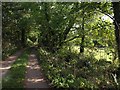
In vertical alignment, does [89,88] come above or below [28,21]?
below

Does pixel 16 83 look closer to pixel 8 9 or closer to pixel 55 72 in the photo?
pixel 55 72

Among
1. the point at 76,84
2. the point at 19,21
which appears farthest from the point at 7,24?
the point at 76,84

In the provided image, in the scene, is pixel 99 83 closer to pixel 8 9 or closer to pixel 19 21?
pixel 8 9

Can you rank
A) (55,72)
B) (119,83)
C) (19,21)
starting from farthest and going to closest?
(19,21)
(55,72)
(119,83)

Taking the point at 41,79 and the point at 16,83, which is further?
the point at 41,79

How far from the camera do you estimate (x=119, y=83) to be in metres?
11.9

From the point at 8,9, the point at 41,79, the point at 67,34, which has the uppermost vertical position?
the point at 8,9

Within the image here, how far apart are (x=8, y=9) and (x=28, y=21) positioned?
4.53 m

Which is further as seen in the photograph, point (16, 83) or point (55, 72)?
point (55, 72)

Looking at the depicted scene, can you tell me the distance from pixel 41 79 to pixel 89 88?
4.34m

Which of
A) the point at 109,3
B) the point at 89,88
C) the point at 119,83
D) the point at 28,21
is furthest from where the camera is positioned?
the point at 28,21

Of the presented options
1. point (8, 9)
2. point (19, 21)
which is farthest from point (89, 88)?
point (19, 21)

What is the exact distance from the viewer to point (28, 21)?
35625 millimetres

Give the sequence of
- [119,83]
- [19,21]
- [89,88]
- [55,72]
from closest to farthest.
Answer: [89,88] < [119,83] < [55,72] < [19,21]
